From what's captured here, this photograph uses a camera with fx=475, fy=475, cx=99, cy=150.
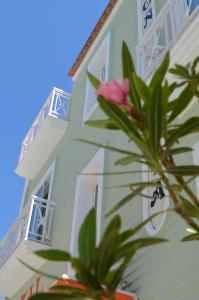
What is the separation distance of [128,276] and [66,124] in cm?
577

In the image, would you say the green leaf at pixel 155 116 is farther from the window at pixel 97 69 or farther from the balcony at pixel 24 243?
the window at pixel 97 69

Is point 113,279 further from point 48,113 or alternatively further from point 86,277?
point 48,113

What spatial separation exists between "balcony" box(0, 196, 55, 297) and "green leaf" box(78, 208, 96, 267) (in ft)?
21.7

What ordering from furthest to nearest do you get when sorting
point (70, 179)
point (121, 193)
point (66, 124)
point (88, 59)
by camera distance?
point (88, 59), point (66, 124), point (70, 179), point (121, 193)

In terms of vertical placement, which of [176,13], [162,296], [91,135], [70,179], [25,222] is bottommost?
[162,296]

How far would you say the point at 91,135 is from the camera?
8875 millimetres

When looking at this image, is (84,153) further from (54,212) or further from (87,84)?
(87,84)

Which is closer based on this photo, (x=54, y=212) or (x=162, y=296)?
(x=162, y=296)

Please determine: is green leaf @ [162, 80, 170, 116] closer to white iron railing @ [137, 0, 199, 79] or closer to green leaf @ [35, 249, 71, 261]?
green leaf @ [35, 249, 71, 261]

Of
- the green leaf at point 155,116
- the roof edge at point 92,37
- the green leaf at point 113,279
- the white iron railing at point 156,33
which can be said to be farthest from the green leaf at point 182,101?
the roof edge at point 92,37

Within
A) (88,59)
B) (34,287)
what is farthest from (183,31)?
(88,59)

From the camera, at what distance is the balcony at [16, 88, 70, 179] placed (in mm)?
10836

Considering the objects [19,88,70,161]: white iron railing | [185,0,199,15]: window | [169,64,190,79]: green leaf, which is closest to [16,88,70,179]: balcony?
[19,88,70,161]: white iron railing

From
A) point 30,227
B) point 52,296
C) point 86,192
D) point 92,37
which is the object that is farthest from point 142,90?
point 92,37
